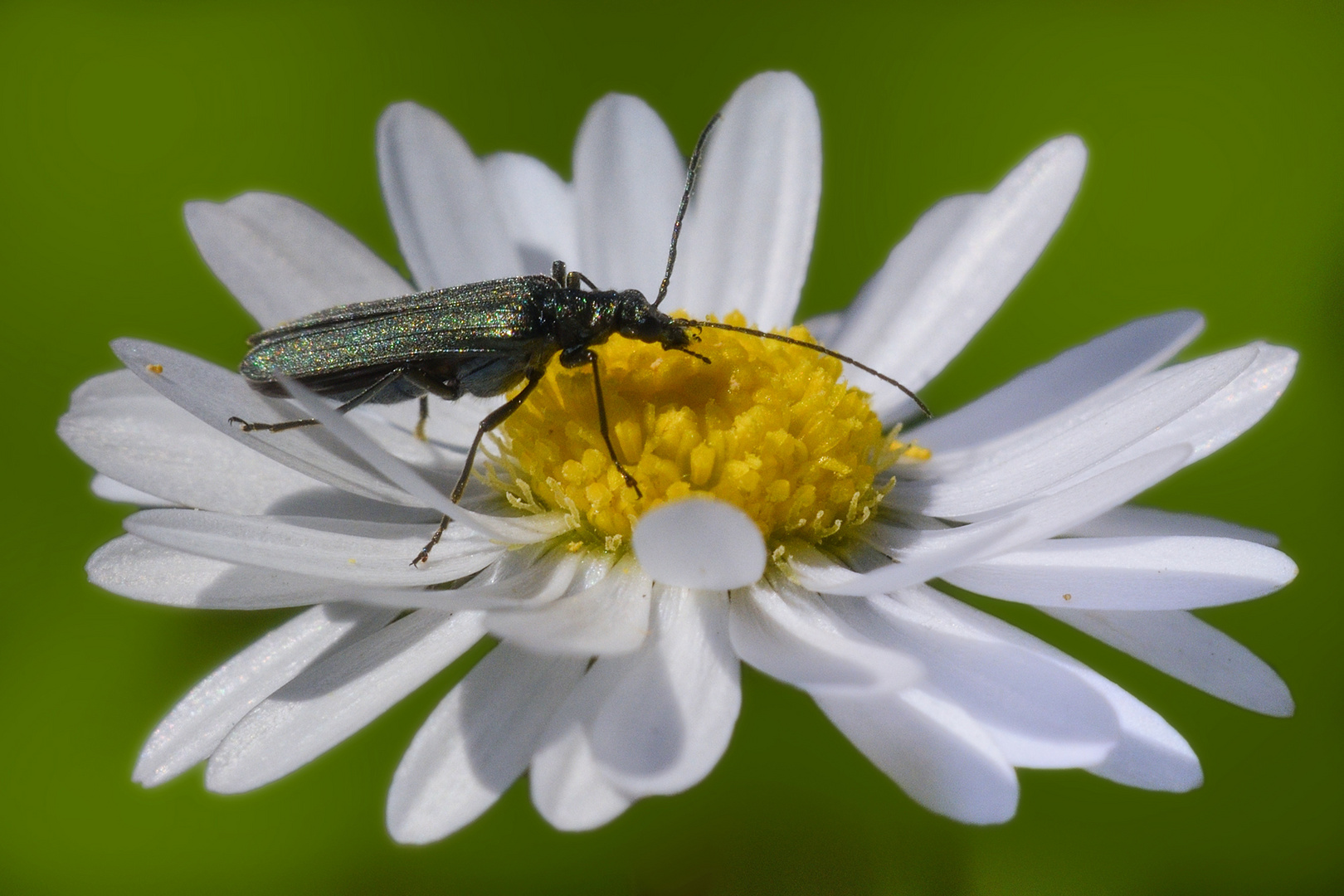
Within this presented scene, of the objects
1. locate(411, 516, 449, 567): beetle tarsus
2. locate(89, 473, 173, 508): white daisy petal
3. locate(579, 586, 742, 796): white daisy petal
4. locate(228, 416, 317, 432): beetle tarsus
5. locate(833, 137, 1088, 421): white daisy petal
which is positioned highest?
locate(833, 137, 1088, 421): white daisy petal

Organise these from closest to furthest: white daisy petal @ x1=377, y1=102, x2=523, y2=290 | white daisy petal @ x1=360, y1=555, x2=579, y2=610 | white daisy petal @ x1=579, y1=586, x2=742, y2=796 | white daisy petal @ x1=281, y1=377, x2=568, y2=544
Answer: white daisy petal @ x1=579, y1=586, x2=742, y2=796
white daisy petal @ x1=281, y1=377, x2=568, y2=544
white daisy petal @ x1=360, y1=555, x2=579, y2=610
white daisy petal @ x1=377, y1=102, x2=523, y2=290

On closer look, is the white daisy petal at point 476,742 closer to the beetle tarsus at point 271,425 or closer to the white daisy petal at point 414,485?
the white daisy petal at point 414,485

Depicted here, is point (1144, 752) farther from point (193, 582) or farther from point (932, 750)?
point (193, 582)

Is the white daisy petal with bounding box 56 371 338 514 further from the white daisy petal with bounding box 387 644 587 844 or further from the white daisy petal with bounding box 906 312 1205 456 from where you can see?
the white daisy petal with bounding box 906 312 1205 456

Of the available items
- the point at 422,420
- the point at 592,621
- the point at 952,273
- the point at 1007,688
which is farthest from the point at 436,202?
the point at 1007,688

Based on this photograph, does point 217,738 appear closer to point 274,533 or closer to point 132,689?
point 274,533

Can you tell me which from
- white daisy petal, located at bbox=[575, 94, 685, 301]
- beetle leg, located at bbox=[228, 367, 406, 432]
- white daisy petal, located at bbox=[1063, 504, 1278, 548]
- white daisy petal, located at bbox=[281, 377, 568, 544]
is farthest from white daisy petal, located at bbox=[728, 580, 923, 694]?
white daisy petal, located at bbox=[575, 94, 685, 301]

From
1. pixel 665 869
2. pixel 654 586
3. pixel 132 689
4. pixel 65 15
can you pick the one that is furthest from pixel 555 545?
pixel 65 15
